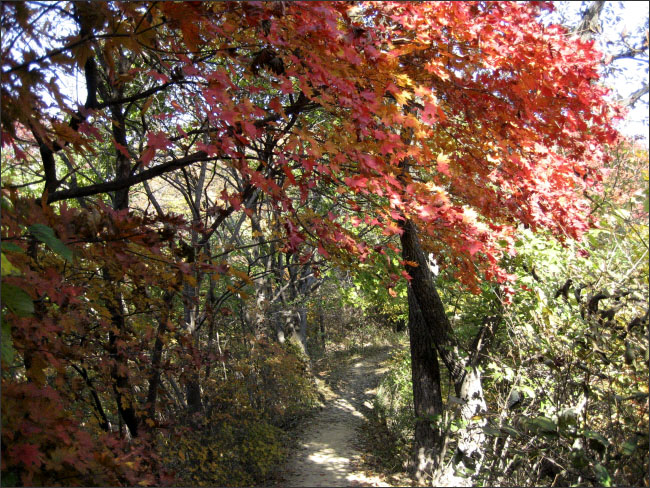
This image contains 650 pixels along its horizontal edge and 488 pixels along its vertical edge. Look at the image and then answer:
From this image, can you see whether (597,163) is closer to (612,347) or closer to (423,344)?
(423,344)

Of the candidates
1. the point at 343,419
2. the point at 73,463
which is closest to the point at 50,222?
the point at 73,463

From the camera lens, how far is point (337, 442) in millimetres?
9859

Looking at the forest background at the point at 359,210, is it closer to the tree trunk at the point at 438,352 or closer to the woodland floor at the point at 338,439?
the tree trunk at the point at 438,352

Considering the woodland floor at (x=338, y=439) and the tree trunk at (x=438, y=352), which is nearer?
the tree trunk at (x=438, y=352)

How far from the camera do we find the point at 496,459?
3.72 meters

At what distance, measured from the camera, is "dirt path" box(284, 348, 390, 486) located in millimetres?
7603

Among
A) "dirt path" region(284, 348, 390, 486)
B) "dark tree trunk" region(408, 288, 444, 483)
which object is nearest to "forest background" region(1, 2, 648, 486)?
"dark tree trunk" region(408, 288, 444, 483)

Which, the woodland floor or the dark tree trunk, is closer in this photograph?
the dark tree trunk

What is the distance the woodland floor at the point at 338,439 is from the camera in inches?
300

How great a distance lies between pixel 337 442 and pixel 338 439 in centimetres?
25

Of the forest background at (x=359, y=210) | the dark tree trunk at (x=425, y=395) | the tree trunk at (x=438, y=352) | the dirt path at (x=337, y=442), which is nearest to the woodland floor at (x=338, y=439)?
the dirt path at (x=337, y=442)

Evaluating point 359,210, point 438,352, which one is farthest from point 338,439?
point 359,210

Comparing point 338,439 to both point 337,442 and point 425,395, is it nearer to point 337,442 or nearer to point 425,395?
point 337,442

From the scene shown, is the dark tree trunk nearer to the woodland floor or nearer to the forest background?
the forest background
